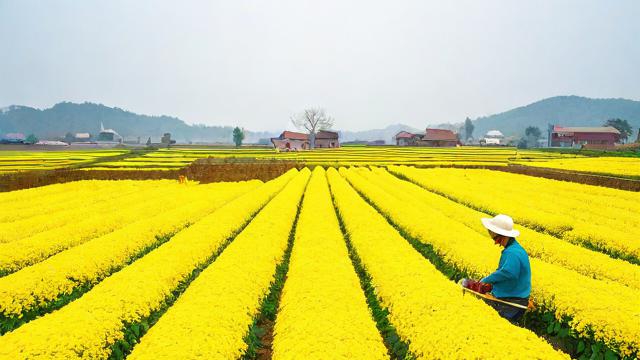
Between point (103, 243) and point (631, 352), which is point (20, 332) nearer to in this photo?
point (103, 243)

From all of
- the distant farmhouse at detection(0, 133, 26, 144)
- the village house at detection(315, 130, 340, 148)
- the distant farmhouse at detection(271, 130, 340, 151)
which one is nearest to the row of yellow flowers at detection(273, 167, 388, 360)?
the distant farmhouse at detection(271, 130, 340, 151)

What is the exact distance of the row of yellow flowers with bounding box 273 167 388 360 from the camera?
6.89 meters

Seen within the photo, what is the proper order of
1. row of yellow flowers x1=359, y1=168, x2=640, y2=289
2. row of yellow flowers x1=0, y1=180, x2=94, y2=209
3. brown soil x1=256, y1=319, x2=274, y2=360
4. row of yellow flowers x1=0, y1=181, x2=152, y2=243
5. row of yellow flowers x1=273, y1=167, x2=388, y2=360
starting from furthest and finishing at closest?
row of yellow flowers x1=0, y1=180, x2=94, y2=209 < row of yellow flowers x1=0, y1=181, x2=152, y2=243 < row of yellow flowers x1=359, y1=168, x2=640, y2=289 < brown soil x1=256, y1=319, x2=274, y2=360 < row of yellow flowers x1=273, y1=167, x2=388, y2=360

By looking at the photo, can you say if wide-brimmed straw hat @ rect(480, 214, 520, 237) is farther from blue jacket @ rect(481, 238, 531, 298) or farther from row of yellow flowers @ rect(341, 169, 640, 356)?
row of yellow flowers @ rect(341, 169, 640, 356)

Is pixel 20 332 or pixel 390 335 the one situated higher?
pixel 20 332

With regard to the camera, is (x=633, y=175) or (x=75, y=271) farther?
(x=633, y=175)

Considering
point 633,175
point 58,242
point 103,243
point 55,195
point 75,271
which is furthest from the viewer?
point 633,175

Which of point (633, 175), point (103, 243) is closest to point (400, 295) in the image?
point (103, 243)

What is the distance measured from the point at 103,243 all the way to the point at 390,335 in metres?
11.9

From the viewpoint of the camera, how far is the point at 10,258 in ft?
45.7

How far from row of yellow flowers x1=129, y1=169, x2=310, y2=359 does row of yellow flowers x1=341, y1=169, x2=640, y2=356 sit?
6.30 metres

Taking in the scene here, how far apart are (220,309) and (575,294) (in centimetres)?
861

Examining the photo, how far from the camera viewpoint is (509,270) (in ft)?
25.5

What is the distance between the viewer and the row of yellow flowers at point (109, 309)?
7316mm
